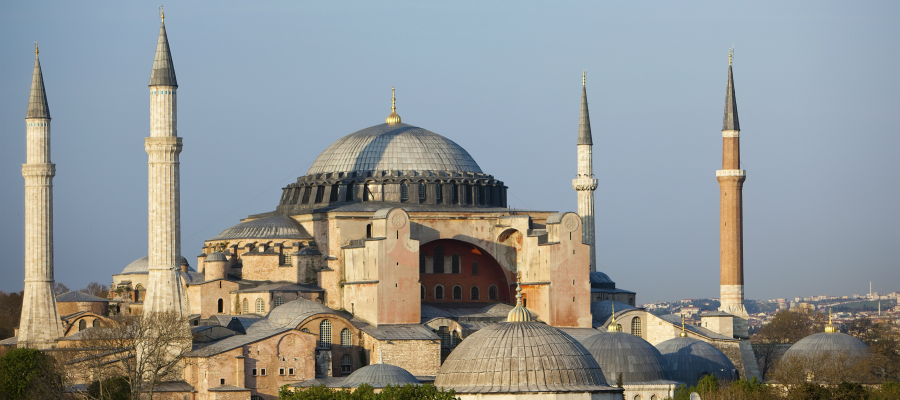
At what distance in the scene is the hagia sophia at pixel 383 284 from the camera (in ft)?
109

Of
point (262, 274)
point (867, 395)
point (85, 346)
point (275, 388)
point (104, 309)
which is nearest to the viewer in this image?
point (867, 395)

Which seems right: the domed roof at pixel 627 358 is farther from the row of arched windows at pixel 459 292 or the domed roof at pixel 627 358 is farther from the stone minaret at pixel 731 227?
the stone minaret at pixel 731 227

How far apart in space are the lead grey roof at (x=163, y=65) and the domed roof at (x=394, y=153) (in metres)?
6.83

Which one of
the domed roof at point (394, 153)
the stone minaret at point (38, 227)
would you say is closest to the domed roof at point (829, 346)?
the domed roof at point (394, 153)

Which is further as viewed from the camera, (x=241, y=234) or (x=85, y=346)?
(x=241, y=234)

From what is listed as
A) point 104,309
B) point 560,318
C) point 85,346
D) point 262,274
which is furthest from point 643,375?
point 104,309

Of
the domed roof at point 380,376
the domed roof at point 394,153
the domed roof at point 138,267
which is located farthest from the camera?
the domed roof at point 138,267

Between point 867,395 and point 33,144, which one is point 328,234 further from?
point 867,395

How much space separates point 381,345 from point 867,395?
1020cm

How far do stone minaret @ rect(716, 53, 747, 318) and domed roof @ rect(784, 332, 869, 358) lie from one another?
3.69 metres

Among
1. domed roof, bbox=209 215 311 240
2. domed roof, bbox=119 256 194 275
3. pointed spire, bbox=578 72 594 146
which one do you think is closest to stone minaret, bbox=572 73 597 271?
pointed spire, bbox=578 72 594 146

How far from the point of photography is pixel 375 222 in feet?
120

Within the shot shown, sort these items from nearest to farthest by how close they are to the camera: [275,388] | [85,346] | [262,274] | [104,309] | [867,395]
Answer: [867,395] < [275,388] < [85,346] < [262,274] < [104,309]

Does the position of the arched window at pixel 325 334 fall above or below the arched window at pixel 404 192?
below
